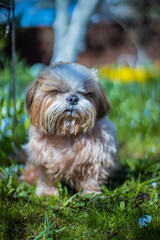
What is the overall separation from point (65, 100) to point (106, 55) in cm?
876

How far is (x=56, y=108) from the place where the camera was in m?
1.64

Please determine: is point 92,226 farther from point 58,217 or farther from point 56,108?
point 56,108

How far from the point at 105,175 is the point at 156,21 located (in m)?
9.27

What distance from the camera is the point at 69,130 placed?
69.1 inches

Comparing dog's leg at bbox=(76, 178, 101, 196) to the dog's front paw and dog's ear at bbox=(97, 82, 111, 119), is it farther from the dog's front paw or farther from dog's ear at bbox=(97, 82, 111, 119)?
dog's ear at bbox=(97, 82, 111, 119)

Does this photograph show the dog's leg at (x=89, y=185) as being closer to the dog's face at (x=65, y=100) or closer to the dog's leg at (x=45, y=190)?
the dog's leg at (x=45, y=190)

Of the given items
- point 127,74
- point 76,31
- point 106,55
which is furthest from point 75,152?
point 106,55

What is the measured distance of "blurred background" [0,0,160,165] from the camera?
2.62 meters

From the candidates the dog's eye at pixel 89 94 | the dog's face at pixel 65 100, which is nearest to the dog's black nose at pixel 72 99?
the dog's face at pixel 65 100

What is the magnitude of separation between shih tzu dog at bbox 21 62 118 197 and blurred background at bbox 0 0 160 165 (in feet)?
1.22

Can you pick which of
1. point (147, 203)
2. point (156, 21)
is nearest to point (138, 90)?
point (147, 203)

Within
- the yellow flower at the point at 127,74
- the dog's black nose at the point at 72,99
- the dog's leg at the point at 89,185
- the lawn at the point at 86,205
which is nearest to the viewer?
the lawn at the point at 86,205

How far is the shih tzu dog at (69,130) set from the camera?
1657 mm

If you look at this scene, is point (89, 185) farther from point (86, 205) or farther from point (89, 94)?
point (89, 94)
